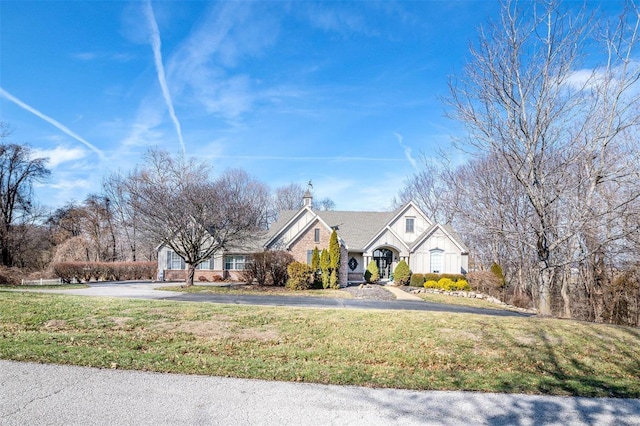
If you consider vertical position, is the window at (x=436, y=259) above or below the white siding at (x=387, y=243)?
below

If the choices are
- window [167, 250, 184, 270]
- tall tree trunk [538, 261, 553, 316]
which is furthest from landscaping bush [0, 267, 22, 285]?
tall tree trunk [538, 261, 553, 316]

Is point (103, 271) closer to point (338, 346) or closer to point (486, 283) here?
point (486, 283)

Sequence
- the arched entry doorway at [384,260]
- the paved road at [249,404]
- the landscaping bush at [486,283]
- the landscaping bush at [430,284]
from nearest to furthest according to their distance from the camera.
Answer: the paved road at [249,404], the landscaping bush at [486,283], the landscaping bush at [430,284], the arched entry doorway at [384,260]

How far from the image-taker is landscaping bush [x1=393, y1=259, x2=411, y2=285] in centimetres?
2577

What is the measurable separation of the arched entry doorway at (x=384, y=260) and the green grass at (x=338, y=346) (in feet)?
61.9

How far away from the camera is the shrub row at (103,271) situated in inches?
1088

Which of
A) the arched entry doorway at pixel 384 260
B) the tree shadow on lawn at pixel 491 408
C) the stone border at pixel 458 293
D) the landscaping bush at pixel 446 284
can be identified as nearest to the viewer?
the tree shadow on lawn at pixel 491 408

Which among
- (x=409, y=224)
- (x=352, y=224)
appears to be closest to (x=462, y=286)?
(x=409, y=224)

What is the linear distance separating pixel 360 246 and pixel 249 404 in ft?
80.6

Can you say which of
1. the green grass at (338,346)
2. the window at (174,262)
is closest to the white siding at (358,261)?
the window at (174,262)

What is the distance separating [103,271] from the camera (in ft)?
98.7

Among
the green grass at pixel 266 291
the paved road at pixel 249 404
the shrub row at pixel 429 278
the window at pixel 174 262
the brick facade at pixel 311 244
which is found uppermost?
the brick facade at pixel 311 244

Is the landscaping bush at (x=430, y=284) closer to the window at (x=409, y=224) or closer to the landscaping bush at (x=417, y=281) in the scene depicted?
the landscaping bush at (x=417, y=281)

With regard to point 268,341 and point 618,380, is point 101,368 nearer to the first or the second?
point 268,341
